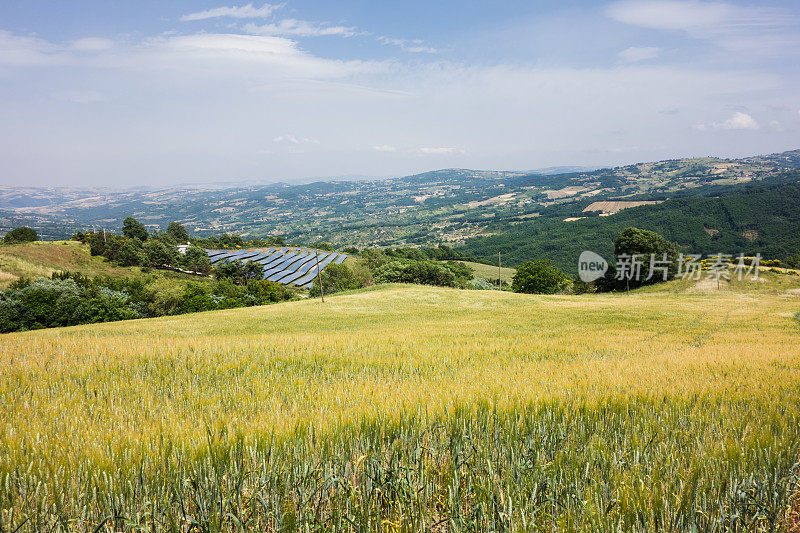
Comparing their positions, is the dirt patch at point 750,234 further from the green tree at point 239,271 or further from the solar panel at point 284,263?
the green tree at point 239,271

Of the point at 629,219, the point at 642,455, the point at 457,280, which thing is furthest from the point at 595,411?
the point at 629,219

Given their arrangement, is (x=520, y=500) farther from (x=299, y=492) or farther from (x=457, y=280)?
(x=457, y=280)

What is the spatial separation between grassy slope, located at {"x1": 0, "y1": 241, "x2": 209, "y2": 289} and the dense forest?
14669 cm

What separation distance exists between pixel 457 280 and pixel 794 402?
291 ft

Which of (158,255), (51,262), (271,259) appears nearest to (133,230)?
(158,255)

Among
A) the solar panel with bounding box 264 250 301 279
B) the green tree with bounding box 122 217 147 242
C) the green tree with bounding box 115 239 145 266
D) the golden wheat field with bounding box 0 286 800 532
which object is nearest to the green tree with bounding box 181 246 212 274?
the green tree with bounding box 115 239 145 266

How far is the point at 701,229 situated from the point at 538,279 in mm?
132545

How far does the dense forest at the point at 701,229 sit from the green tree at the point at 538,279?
243 feet

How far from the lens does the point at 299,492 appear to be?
2340mm

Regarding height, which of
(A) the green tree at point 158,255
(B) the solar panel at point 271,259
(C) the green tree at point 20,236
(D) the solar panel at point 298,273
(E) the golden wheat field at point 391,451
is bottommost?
(D) the solar panel at point 298,273

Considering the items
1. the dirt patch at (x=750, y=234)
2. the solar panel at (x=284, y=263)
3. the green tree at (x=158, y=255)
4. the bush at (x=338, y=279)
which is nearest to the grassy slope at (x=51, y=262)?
the green tree at (x=158, y=255)

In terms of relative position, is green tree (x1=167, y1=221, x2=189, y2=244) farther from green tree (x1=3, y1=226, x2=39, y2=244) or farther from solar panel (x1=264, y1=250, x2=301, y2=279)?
green tree (x1=3, y1=226, x2=39, y2=244)

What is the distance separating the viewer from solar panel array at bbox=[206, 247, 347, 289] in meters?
101

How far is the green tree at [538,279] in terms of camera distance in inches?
2982
